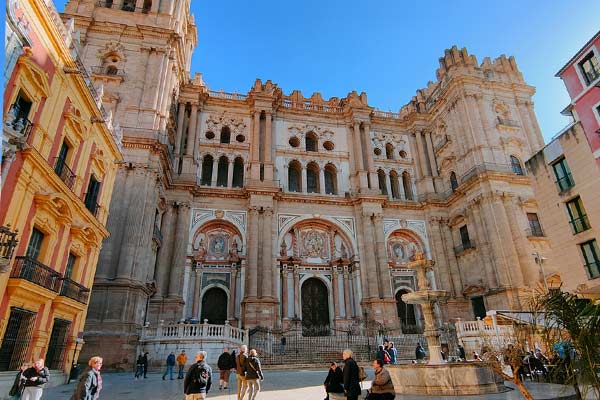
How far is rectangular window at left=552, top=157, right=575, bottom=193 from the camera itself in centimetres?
1581

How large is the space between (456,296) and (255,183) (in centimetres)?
1581

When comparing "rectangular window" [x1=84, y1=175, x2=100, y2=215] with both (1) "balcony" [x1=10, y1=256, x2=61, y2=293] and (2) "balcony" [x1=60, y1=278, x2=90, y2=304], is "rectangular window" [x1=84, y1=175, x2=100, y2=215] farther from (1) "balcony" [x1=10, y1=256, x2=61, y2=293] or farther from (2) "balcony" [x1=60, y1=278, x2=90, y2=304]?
(1) "balcony" [x1=10, y1=256, x2=61, y2=293]

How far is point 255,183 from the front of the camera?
993 inches

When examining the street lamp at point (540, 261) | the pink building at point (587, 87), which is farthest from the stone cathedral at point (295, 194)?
the pink building at point (587, 87)

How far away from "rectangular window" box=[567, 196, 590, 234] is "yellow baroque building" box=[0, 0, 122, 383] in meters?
18.9

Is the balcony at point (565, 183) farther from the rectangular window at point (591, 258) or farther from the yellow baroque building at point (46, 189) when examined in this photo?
the yellow baroque building at point (46, 189)

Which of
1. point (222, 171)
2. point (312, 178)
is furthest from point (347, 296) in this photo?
point (222, 171)

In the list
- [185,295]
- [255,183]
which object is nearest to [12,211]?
[185,295]

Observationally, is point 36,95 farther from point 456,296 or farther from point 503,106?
point 503,106

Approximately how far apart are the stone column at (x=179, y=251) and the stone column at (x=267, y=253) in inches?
190

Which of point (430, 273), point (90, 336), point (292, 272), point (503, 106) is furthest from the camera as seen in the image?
point (503, 106)

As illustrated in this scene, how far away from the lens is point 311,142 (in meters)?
30.2

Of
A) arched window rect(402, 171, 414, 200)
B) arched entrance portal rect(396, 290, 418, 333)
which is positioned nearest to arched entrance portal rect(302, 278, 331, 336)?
arched entrance portal rect(396, 290, 418, 333)

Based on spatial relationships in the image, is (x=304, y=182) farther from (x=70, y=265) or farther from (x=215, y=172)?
(x=70, y=265)
